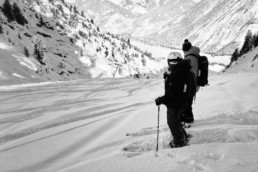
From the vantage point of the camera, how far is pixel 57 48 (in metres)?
49.0

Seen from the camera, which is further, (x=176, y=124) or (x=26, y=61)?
(x=26, y=61)

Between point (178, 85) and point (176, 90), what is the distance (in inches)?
3.5

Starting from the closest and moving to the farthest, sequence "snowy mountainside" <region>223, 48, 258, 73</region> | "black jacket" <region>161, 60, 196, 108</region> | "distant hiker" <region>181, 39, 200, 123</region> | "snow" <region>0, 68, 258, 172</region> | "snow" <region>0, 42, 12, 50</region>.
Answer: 1. "snow" <region>0, 68, 258, 172</region>
2. "black jacket" <region>161, 60, 196, 108</region>
3. "distant hiker" <region>181, 39, 200, 123</region>
4. "snowy mountainside" <region>223, 48, 258, 73</region>
5. "snow" <region>0, 42, 12, 50</region>

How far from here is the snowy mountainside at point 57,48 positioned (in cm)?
3055

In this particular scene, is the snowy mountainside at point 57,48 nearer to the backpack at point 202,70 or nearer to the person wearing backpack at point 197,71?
the person wearing backpack at point 197,71

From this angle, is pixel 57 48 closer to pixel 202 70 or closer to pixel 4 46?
pixel 4 46

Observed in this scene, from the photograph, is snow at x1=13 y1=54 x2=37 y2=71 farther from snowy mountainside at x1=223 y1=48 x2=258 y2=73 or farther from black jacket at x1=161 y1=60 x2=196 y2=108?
black jacket at x1=161 y1=60 x2=196 y2=108

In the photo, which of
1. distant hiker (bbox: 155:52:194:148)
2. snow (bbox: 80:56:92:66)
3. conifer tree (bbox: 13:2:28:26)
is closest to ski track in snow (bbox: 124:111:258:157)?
distant hiker (bbox: 155:52:194:148)

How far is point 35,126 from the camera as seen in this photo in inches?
276

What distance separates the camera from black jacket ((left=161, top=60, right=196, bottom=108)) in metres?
4.40

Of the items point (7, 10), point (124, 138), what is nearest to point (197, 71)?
point (124, 138)

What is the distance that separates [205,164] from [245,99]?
5.45 metres

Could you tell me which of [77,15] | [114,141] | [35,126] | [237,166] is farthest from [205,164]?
[77,15]

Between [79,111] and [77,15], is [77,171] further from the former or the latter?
[77,15]
